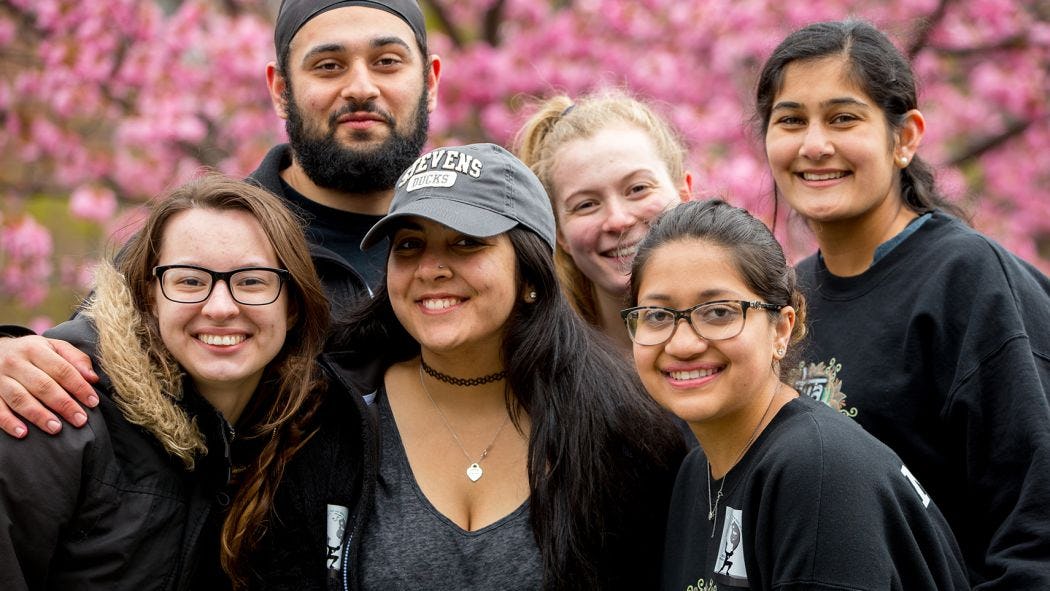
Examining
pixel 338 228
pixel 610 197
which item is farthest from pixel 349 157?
pixel 610 197

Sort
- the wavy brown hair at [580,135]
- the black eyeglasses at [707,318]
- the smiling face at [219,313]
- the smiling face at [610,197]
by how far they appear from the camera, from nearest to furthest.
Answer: the black eyeglasses at [707,318]
the smiling face at [219,313]
the smiling face at [610,197]
the wavy brown hair at [580,135]

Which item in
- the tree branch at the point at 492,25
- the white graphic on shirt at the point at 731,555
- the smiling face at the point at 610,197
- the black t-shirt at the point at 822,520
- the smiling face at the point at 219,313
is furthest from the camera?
the tree branch at the point at 492,25

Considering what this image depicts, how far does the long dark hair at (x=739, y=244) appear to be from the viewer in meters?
2.34

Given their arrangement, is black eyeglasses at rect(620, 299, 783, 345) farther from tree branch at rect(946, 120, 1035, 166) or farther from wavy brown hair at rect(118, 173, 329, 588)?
tree branch at rect(946, 120, 1035, 166)

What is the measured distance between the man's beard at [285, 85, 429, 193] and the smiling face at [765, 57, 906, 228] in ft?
4.44

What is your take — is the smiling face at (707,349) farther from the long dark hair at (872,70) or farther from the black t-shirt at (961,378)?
the long dark hair at (872,70)

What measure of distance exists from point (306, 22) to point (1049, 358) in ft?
8.39

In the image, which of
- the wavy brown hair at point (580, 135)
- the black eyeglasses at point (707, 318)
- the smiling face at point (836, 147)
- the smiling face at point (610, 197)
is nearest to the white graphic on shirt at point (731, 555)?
the black eyeglasses at point (707, 318)

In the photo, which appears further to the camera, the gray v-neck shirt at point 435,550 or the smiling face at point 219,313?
the smiling face at point 219,313

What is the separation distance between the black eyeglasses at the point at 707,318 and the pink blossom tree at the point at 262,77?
4558mm

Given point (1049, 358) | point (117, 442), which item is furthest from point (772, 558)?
point (117, 442)

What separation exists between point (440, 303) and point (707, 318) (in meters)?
0.68

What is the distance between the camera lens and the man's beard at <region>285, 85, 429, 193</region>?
3627 mm

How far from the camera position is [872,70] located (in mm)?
2844
